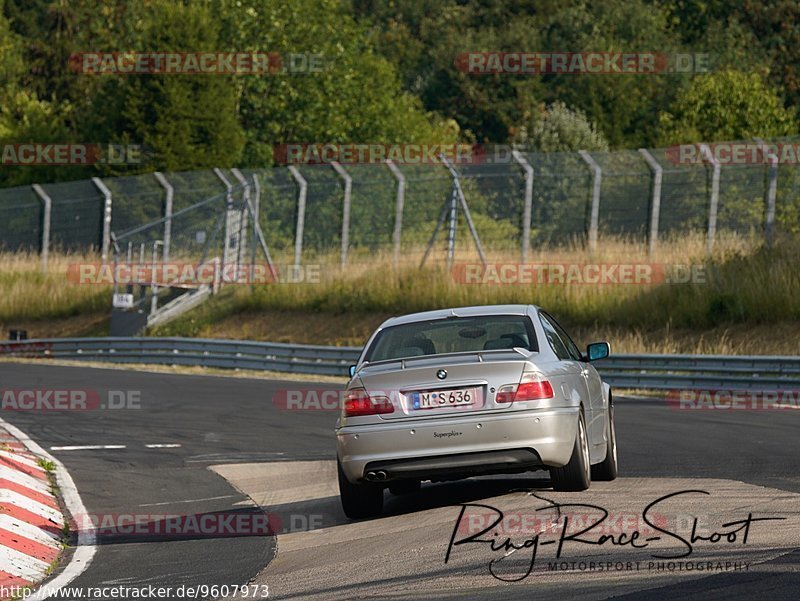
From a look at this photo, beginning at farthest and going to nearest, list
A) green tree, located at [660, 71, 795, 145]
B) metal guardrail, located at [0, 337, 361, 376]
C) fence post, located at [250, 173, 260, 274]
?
1. green tree, located at [660, 71, 795, 145]
2. fence post, located at [250, 173, 260, 274]
3. metal guardrail, located at [0, 337, 361, 376]

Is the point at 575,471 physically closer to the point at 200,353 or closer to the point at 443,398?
the point at 443,398

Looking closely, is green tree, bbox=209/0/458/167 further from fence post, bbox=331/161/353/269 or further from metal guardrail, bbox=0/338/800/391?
metal guardrail, bbox=0/338/800/391

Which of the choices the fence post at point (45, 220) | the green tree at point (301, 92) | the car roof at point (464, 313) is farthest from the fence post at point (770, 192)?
the green tree at point (301, 92)

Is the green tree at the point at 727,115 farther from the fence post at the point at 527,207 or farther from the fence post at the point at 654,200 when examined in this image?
the fence post at the point at 654,200

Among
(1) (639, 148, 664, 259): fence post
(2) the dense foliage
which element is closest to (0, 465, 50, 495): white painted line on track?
(1) (639, 148, 664, 259): fence post

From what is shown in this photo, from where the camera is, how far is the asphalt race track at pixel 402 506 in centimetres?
768

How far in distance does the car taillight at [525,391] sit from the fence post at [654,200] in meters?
19.5

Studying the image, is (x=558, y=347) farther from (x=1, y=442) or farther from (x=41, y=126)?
(x=41, y=126)

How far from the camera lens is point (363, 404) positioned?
403 inches

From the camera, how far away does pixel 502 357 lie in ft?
33.8

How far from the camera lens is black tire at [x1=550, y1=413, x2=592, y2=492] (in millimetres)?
10312

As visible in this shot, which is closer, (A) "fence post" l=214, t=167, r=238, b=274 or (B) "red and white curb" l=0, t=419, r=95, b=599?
(B) "red and white curb" l=0, t=419, r=95, b=599

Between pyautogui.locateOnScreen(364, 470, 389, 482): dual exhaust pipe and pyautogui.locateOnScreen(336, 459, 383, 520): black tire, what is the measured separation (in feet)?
1.07

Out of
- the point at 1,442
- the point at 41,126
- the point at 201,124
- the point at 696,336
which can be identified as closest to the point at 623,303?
the point at 696,336
